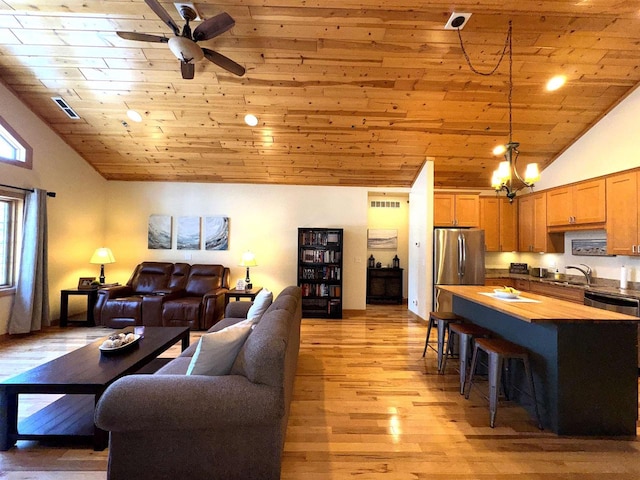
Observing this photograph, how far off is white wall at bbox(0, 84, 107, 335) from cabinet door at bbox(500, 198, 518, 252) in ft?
25.0

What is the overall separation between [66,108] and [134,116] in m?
0.93

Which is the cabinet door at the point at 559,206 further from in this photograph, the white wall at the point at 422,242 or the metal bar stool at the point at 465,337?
the metal bar stool at the point at 465,337

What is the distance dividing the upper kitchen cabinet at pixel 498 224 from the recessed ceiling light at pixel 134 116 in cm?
592

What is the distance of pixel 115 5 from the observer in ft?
9.57

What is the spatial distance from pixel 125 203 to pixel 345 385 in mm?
5489

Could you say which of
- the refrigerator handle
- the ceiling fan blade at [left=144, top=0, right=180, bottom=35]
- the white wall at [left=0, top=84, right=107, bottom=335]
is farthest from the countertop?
the white wall at [left=0, top=84, right=107, bottom=335]

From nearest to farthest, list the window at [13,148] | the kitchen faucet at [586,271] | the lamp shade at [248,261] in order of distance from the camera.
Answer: the window at [13,148] < the kitchen faucet at [586,271] < the lamp shade at [248,261]

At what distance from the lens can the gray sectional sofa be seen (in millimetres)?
1561

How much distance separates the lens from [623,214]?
3850 millimetres

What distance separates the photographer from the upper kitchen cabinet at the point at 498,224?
18.8ft

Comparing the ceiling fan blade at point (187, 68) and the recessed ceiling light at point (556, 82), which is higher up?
the recessed ceiling light at point (556, 82)

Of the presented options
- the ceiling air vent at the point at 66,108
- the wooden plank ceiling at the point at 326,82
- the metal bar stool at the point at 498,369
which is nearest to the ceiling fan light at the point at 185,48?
the wooden plank ceiling at the point at 326,82

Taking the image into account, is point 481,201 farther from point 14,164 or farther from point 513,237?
point 14,164

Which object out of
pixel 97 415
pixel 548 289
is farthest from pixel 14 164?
pixel 548 289
